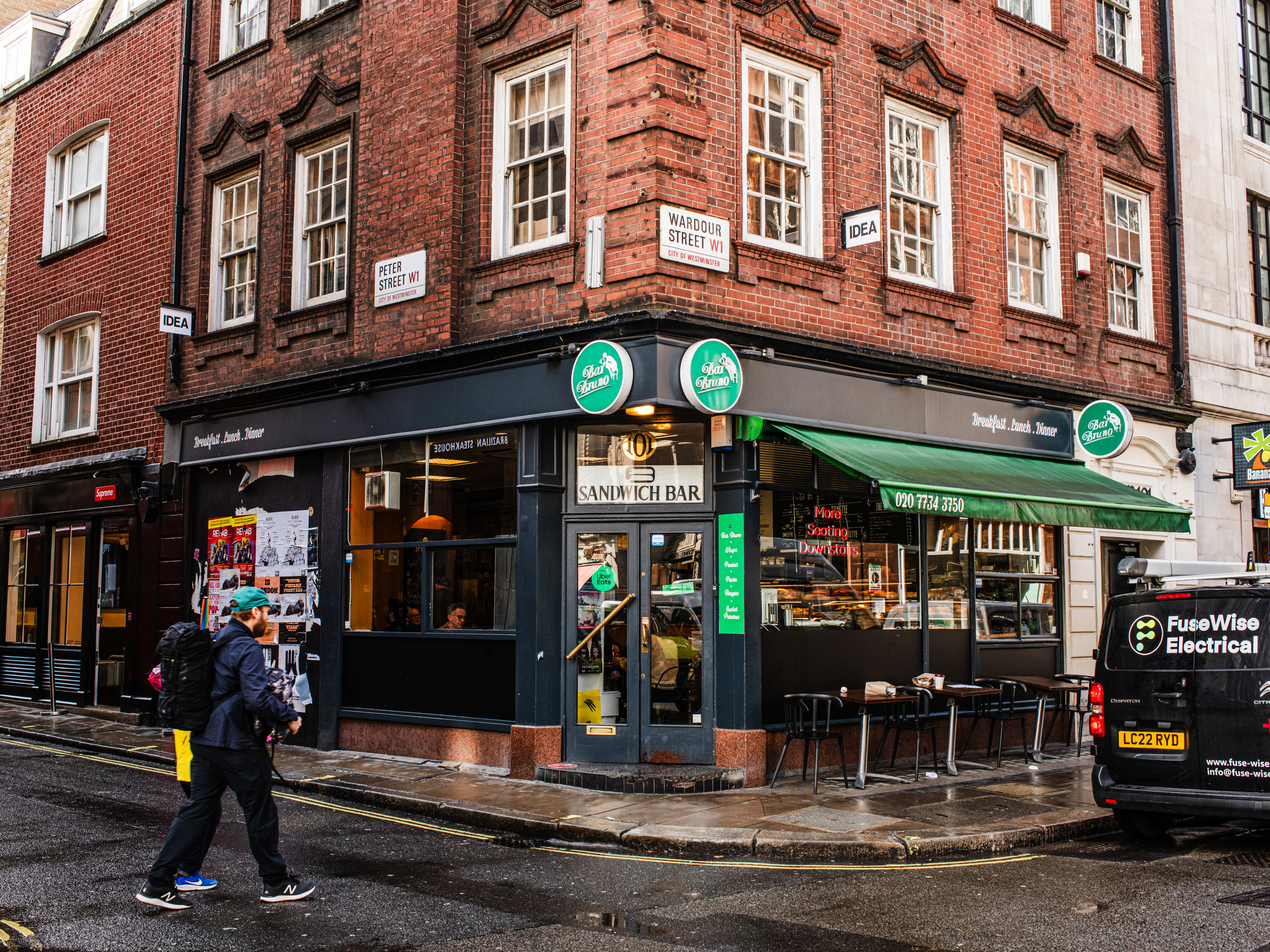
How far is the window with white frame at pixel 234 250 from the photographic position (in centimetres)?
1501

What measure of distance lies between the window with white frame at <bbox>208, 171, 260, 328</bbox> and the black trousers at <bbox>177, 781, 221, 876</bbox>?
933cm

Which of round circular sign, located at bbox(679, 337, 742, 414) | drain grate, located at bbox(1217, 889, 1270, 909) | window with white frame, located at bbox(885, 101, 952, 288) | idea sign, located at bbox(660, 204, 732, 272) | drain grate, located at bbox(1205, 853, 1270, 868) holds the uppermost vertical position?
window with white frame, located at bbox(885, 101, 952, 288)

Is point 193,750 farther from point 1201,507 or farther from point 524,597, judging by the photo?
point 1201,507

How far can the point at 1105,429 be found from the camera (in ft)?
45.5

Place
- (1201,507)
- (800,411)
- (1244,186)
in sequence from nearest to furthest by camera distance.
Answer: (800,411), (1201,507), (1244,186)

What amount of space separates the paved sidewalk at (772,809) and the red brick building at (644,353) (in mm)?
792

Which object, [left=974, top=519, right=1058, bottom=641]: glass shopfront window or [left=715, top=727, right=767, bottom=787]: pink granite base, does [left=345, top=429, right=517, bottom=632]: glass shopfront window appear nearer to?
[left=715, top=727, right=767, bottom=787]: pink granite base

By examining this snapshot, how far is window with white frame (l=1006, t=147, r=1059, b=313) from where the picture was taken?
14.1m

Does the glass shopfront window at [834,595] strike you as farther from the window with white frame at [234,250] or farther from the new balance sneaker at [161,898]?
the window with white frame at [234,250]

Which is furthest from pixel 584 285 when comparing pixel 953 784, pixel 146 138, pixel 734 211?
pixel 146 138

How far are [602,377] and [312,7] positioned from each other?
7.61m

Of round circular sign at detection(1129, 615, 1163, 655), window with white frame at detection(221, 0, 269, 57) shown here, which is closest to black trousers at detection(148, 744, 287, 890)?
round circular sign at detection(1129, 615, 1163, 655)

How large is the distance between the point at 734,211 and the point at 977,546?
193 inches

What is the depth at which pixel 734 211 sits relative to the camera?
11.2m
